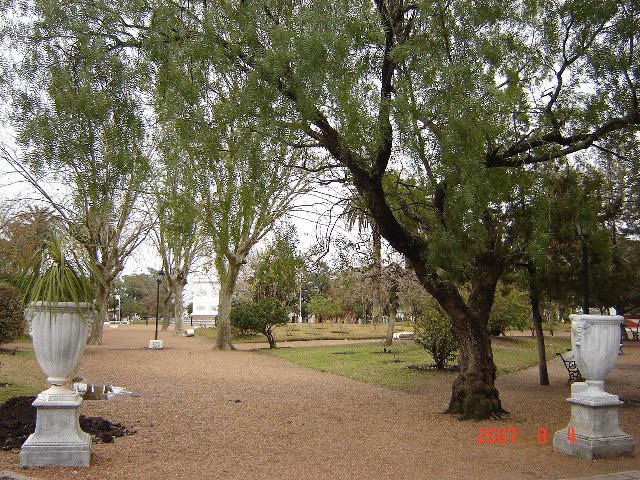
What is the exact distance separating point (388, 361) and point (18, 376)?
11861 millimetres

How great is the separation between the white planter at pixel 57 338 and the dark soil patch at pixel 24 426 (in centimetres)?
137

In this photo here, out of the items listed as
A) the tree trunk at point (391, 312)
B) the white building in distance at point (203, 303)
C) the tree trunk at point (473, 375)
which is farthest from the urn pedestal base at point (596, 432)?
the white building in distance at point (203, 303)

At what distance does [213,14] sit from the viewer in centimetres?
805

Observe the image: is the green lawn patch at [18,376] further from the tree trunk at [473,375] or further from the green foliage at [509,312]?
the green foliage at [509,312]

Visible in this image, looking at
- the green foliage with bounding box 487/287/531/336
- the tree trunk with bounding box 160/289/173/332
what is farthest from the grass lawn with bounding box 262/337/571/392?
the tree trunk with bounding box 160/289/173/332

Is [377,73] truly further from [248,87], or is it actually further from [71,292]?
[71,292]

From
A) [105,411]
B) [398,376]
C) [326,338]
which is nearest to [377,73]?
[105,411]

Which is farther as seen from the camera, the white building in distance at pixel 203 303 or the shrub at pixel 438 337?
the white building in distance at pixel 203 303

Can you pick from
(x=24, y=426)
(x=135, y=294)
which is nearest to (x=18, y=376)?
(x=24, y=426)

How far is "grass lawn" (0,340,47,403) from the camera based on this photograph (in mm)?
11324

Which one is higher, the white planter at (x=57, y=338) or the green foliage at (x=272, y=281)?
the green foliage at (x=272, y=281)

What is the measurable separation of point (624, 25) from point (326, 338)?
29.9 meters

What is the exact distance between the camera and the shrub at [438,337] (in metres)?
17.8

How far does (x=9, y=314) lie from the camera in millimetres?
18922
